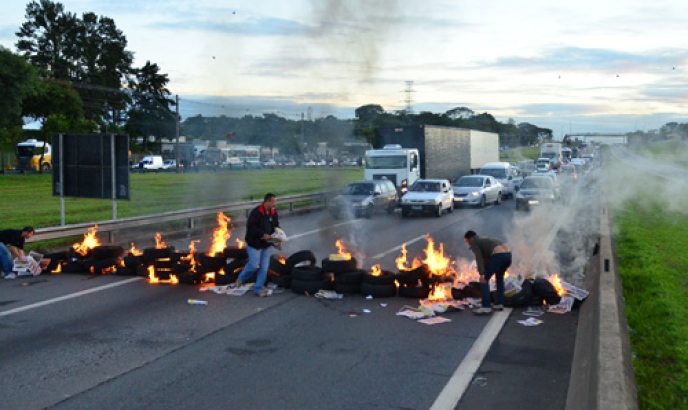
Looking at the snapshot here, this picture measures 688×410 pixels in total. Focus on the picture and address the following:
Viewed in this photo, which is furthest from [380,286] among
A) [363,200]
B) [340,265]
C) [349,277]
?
[363,200]

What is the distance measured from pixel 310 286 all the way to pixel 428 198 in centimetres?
1617

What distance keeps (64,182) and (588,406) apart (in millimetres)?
16866

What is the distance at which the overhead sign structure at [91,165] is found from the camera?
59.0 ft

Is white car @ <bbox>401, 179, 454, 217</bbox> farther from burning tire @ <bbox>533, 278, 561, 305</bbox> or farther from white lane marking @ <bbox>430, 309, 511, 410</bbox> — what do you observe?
white lane marking @ <bbox>430, 309, 511, 410</bbox>

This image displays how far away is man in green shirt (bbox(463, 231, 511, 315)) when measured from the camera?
385 inches

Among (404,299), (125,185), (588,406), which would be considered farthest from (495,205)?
(588,406)

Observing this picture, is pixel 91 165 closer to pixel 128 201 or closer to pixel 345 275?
pixel 128 201

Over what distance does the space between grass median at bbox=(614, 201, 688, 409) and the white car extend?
7722 mm

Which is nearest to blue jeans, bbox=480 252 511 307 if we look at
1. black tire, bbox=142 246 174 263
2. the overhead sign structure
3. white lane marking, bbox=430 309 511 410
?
white lane marking, bbox=430 309 511 410

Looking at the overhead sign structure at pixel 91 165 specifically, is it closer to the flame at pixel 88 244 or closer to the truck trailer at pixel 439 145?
the flame at pixel 88 244

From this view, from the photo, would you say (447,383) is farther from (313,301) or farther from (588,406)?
(313,301)

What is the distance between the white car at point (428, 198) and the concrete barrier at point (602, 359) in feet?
53.3

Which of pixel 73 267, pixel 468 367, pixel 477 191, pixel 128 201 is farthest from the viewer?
pixel 477 191

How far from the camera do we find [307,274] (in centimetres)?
1153
